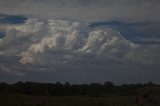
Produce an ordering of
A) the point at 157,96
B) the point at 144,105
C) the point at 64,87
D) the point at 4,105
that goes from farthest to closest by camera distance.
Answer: the point at 64,87, the point at 157,96, the point at 144,105, the point at 4,105

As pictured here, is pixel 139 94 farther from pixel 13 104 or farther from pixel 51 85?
pixel 51 85

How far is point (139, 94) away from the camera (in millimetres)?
65312

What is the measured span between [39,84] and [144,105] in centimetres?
5566

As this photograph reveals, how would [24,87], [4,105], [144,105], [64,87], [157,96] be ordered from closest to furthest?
[4,105]
[144,105]
[157,96]
[24,87]
[64,87]

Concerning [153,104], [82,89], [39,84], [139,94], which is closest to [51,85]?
[39,84]

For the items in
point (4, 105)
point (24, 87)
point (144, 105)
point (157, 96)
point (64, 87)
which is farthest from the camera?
point (64, 87)

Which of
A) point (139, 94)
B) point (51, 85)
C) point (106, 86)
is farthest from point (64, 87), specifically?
point (139, 94)

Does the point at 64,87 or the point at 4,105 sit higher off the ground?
the point at 64,87

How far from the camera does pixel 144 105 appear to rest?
56.6m

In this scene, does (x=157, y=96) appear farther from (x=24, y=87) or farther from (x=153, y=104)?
(x=24, y=87)

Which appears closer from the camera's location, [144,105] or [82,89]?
[144,105]

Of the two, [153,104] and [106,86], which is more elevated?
[106,86]

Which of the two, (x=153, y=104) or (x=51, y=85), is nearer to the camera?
(x=153, y=104)

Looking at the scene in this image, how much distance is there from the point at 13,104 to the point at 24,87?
46845 mm
